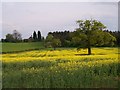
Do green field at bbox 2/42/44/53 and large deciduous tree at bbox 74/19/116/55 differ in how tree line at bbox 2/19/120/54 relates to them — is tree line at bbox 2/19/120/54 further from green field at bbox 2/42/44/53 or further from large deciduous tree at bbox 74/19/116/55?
green field at bbox 2/42/44/53

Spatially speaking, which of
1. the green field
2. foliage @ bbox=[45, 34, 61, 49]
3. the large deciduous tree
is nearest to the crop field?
foliage @ bbox=[45, 34, 61, 49]

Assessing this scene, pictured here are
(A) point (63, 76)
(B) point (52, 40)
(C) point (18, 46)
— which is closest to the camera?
(A) point (63, 76)

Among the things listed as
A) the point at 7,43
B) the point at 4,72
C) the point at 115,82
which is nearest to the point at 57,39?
the point at 7,43

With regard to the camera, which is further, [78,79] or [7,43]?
Answer: [7,43]

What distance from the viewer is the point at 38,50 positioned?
1958 cm

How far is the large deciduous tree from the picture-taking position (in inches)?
760

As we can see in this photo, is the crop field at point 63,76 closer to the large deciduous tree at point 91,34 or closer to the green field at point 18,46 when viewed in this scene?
the green field at point 18,46

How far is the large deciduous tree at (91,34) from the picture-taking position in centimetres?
1930

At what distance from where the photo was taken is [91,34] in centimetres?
2078

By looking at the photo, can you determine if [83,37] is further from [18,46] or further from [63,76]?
[63,76]

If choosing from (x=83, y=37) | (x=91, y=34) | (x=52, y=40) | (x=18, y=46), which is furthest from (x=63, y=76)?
(x=91, y=34)

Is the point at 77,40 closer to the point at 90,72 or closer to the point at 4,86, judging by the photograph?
the point at 90,72

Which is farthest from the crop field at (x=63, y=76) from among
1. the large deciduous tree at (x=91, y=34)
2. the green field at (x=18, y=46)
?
the large deciduous tree at (x=91, y=34)

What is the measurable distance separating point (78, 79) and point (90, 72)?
1070mm
